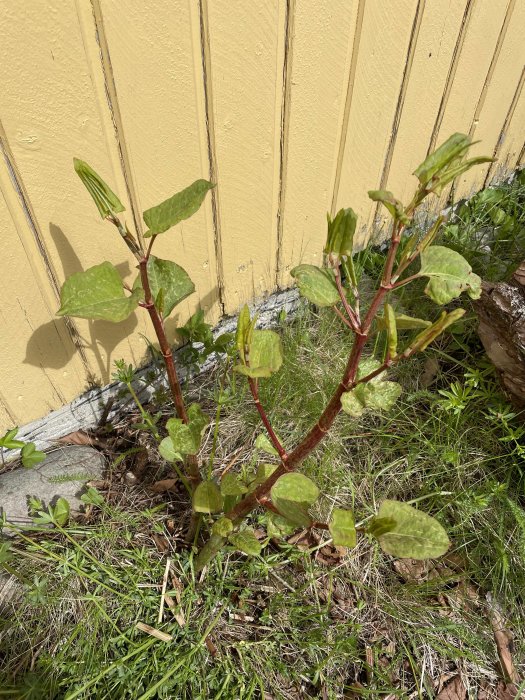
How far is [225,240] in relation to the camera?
4.59ft

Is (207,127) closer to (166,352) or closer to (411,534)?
(166,352)

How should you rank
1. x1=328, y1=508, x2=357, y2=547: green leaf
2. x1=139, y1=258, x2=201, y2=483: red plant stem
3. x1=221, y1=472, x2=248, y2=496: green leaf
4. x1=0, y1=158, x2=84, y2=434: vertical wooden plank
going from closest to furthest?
x1=328, y1=508, x2=357, y2=547: green leaf → x1=139, y1=258, x2=201, y2=483: red plant stem → x1=221, y1=472, x2=248, y2=496: green leaf → x1=0, y1=158, x2=84, y2=434: vertical wooden plank

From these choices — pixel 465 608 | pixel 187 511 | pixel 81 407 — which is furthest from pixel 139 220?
pixel 465 608

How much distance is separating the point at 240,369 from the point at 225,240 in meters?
0.76

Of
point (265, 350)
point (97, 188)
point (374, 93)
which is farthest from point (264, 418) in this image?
point (374, 93)

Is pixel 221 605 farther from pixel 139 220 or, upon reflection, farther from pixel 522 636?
pixel 139 220

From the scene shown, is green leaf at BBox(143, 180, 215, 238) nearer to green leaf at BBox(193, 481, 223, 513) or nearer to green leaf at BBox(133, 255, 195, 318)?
green leaf at BBox(133, 255, 195, 318)

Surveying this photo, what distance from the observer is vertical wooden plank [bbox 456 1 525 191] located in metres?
1.74

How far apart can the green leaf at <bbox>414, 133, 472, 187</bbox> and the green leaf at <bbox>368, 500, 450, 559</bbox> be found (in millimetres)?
464

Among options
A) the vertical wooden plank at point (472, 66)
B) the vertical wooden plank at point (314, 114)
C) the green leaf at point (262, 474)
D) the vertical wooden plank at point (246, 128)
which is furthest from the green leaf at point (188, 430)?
the vertical wooden plank at point (472, 66)

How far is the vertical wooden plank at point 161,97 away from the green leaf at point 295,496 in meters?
0.68

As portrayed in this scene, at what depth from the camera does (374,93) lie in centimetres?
147

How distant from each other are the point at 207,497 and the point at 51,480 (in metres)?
0.54

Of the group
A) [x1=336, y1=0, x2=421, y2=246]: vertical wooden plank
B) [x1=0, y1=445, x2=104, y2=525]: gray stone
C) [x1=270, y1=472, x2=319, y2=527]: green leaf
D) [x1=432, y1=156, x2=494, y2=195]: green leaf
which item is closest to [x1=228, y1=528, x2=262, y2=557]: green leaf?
[x1=270, y1=472, x2=319, y2=527]: green leaf
